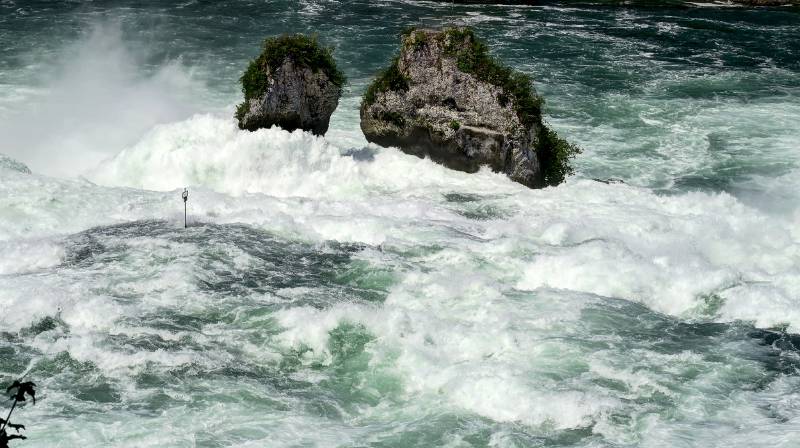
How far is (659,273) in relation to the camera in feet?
68.6

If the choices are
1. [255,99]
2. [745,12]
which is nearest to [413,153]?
[255,99]

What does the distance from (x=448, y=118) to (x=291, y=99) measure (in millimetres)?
4066

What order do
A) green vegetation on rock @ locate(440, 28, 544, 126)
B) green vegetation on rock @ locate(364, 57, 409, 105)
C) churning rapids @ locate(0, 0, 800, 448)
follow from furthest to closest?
1. green vegetation on rock @ locate(364, 57, 409, 105)
2. green vegetation on rock @ locate(440, 28, 544, 126)
3. churning rapids @ locate(0, 0, 800, 448)

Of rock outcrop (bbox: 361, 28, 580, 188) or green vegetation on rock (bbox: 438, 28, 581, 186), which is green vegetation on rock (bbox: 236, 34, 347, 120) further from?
green vegetation on rock (bbox: 438, 28, 581, 186)

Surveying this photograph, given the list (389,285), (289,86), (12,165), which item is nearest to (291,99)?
(289,86)

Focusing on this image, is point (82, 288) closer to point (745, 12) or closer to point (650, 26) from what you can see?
point (650, 26)

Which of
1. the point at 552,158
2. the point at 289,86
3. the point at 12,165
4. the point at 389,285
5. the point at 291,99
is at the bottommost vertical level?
the point at 389,285

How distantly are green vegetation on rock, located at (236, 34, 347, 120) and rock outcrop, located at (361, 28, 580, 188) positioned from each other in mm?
1562

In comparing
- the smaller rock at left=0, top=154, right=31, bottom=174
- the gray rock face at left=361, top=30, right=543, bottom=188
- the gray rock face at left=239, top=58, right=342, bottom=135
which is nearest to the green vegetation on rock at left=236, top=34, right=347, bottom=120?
the gray rock face at left=239, top=58, right=342, bottom=135

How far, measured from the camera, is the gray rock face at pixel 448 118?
86.9 ft

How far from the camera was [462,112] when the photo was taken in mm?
26844

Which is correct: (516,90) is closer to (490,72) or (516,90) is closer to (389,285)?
(490,72)

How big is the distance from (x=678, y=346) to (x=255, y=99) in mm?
13219

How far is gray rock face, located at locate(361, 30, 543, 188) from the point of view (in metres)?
26.5
